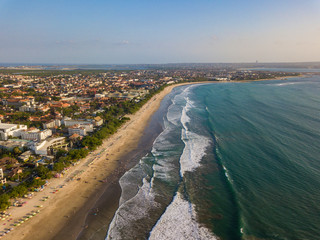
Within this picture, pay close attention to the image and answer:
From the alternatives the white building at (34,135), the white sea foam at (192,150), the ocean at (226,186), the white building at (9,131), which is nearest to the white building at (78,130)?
the white building at (34,135)

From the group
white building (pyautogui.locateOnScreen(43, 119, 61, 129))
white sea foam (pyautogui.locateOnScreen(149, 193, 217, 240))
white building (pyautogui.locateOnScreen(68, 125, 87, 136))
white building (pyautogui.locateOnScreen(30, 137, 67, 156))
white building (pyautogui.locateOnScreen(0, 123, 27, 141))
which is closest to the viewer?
white sea foam (pyautogui.locateOnScreen(149, 193, 217, 240))

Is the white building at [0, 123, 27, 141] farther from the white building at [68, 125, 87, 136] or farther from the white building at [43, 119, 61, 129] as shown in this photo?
the white building at [68, 125, 87, 136]

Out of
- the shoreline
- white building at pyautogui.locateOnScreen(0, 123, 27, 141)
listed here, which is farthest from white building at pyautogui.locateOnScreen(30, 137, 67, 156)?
white building at pyautogui.locateOnScreen(0, 123, 27, 141)

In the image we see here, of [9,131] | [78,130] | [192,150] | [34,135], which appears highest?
[9,131]

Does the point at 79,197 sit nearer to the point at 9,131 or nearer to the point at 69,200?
the point at 69,200

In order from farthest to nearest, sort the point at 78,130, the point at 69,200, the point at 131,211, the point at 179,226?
the point at 78,130 < the point at 69,200 < the point at 131,211 < the point at 179,226

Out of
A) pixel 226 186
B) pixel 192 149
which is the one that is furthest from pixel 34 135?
pixel 226 186

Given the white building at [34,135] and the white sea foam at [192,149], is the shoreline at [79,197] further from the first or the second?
the white building at [34,135]

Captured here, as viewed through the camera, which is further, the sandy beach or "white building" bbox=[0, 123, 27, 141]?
"white building" bbox=[0, 123, 27, 141]
